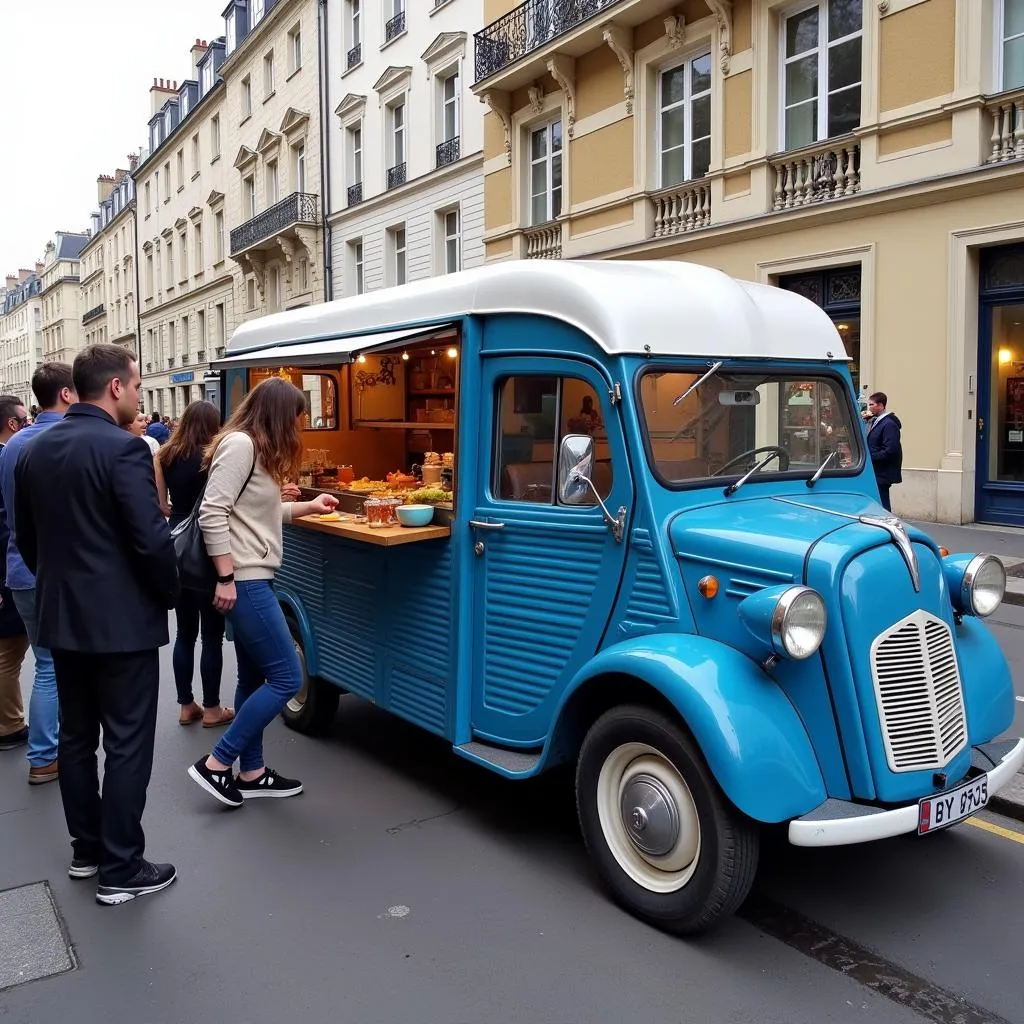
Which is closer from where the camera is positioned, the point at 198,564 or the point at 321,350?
the point at 198,564

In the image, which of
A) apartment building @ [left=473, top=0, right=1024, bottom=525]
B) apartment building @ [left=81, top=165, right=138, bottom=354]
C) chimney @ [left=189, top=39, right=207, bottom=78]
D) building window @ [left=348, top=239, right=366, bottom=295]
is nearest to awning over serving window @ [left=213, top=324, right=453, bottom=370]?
apartment building @ [left=473, top=0, right=1024, bottom=525]

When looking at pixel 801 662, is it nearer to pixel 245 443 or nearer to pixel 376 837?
pixel 376 837

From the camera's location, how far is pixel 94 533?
11.9 ft

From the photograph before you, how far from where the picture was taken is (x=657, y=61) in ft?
54.0

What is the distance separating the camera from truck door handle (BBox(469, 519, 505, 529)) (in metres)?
4.33

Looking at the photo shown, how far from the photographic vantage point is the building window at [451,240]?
23594 millimetres

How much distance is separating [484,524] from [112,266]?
203ft

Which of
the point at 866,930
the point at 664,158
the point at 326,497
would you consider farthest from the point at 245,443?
the point at 664,158

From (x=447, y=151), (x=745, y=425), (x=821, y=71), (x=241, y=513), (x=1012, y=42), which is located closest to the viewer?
(x=745, y=425)

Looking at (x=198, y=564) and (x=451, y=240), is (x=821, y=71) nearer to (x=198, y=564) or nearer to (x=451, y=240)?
(x=451, y=240)

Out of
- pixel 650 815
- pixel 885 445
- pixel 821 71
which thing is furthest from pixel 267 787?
pixel 821 71

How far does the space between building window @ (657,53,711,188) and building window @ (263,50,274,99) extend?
67.4 ft

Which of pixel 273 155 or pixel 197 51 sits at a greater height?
pixel 197 51

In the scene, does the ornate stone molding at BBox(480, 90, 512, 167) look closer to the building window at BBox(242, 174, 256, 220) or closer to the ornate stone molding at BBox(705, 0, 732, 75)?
the ornate stone molding at BBox(705, 0, 732, 75)
